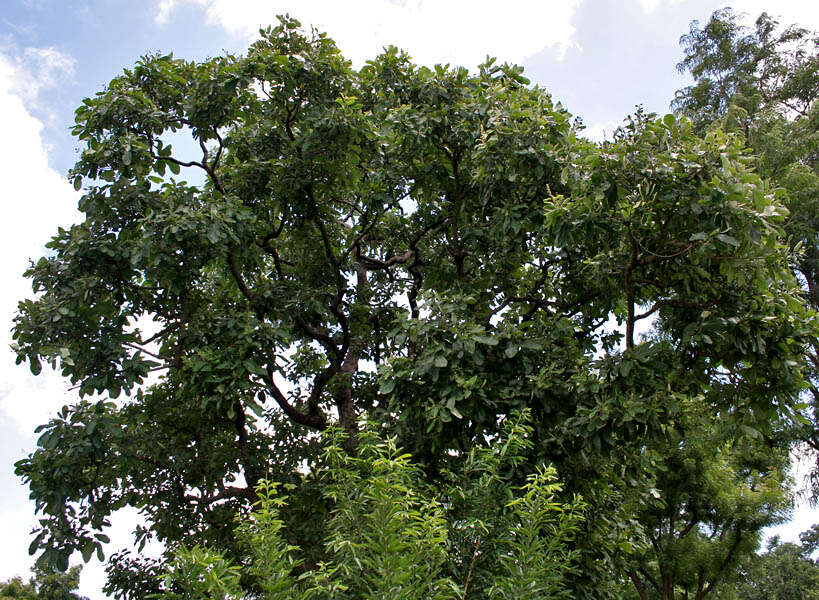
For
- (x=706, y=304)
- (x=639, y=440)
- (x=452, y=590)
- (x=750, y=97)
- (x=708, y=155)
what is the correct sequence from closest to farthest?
(x=452, y=590) → (x=708, y=155) → (x=706, y=304) → (x=639, y=440) → (x=750, y=97)

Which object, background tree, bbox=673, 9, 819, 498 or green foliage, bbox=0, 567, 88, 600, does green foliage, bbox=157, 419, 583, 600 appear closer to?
background tree, bbox=673, 9, 819, 498

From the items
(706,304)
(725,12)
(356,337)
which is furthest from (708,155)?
(725,12)

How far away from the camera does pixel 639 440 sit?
5488 millimetres

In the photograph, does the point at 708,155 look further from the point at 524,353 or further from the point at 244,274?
the point at 244,274

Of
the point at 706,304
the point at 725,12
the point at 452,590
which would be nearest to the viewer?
the point at 452,590

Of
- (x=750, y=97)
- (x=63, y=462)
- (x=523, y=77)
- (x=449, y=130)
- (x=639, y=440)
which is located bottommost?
(x=63, y=462)

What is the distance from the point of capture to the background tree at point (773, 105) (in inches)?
426

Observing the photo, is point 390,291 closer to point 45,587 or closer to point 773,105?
point 773,105

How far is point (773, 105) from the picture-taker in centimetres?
1300

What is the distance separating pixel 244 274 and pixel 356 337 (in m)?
1.55

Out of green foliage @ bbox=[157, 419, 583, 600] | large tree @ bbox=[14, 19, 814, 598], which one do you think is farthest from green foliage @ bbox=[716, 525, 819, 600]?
green foliage @ bbox=[157, 419, 583, 600]

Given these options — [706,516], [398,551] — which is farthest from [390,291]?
[706,516]

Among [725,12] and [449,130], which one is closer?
[449,130]

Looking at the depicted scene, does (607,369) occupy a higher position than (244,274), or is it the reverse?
(244,274)
